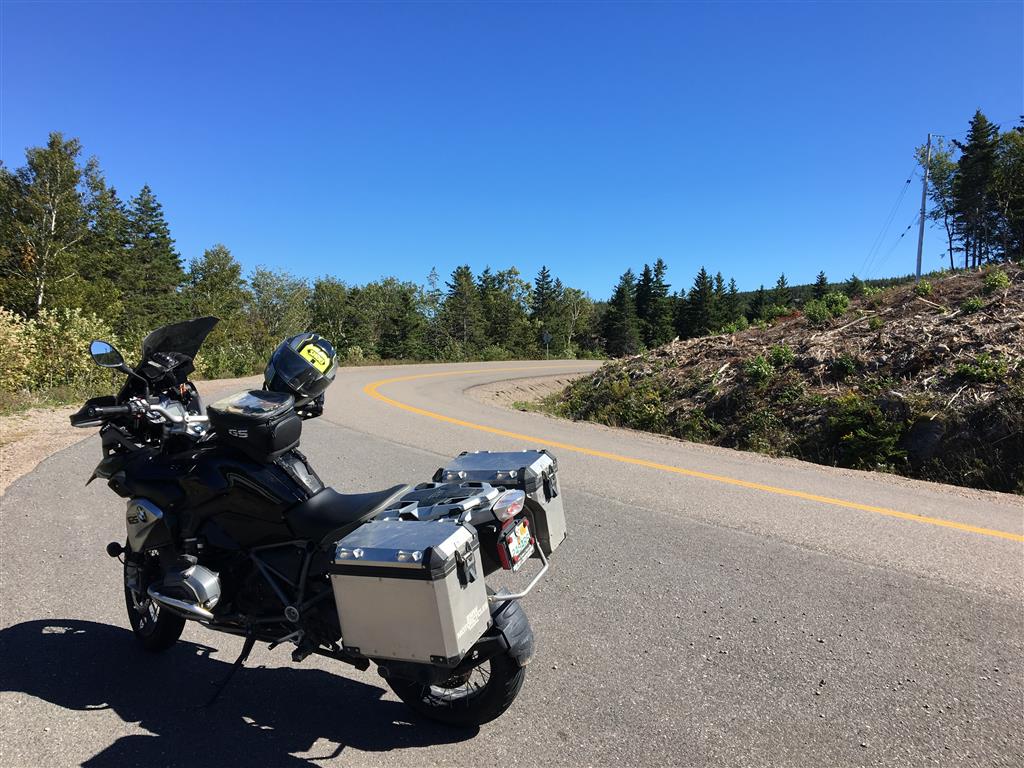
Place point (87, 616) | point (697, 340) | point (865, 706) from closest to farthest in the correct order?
1. point (865, 706)
2. point (87, 616)
3. point (697, 340)

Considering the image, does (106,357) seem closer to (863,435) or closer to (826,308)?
(863,435)

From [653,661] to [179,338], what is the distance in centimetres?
336

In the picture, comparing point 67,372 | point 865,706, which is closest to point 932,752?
point 865,706

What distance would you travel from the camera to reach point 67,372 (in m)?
15.2

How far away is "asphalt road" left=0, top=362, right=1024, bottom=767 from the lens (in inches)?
102

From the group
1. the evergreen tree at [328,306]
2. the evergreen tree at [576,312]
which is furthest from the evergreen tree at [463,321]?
the evergreen tree at [576,312]

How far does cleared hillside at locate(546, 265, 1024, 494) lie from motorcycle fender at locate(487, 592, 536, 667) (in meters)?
7.74

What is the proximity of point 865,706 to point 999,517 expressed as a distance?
433cm

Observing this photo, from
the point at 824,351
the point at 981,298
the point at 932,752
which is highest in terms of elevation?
the point at 981,298

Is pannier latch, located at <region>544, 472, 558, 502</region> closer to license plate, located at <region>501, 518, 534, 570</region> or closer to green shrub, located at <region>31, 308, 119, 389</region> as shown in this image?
license plate, located at <region>501, 518, 534, 570</region>

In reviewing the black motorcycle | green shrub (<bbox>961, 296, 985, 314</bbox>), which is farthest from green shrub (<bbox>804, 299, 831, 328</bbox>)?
the black motorcycle

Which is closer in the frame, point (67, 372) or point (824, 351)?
point (824, 351)

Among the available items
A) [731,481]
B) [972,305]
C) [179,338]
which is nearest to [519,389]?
[972,305]

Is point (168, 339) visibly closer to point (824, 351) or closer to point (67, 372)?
point (824, 351)
